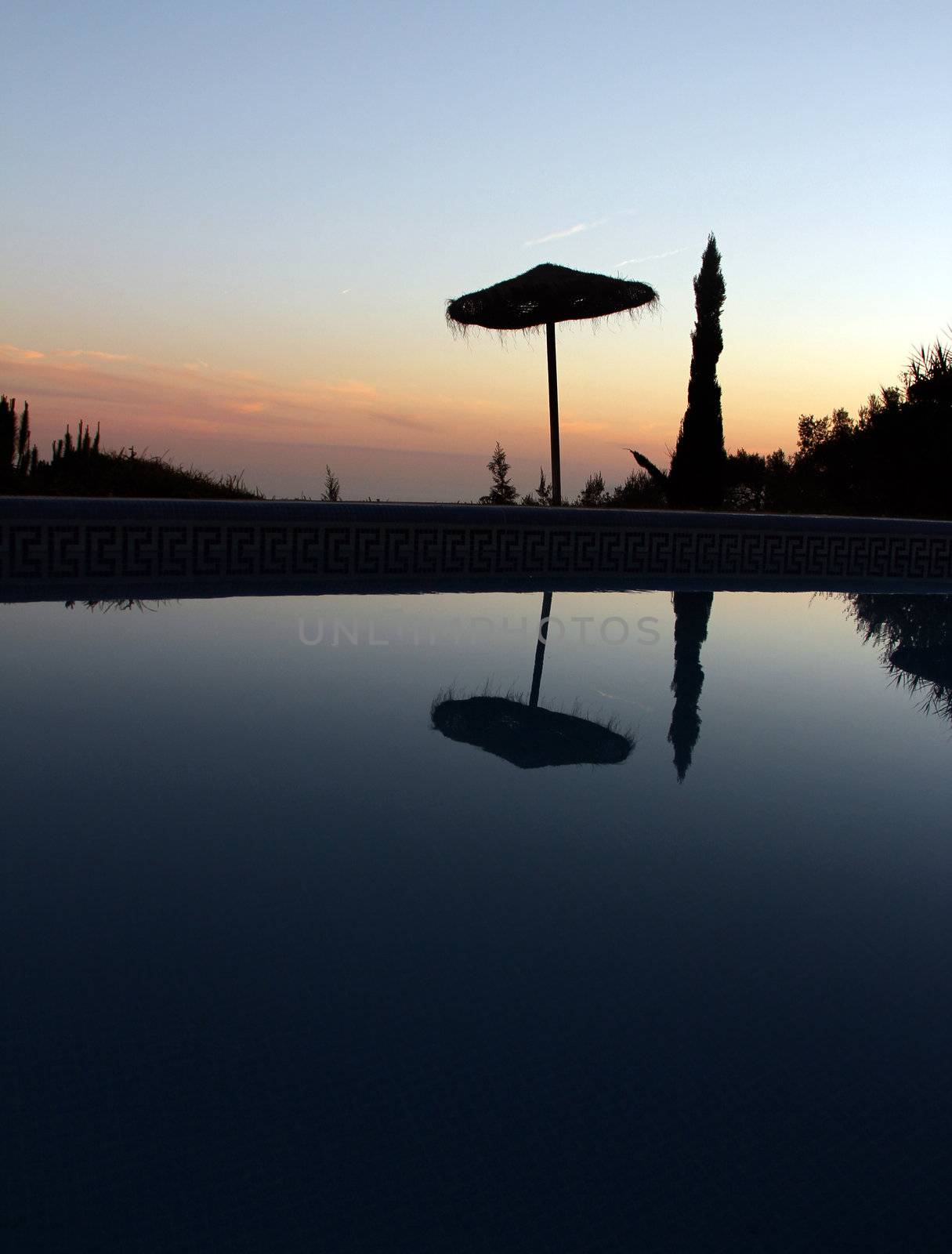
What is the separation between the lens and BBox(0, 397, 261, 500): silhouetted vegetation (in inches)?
432

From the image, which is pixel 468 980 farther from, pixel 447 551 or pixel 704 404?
pixel 704 404

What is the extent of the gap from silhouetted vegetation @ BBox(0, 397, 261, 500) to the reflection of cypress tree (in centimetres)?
595

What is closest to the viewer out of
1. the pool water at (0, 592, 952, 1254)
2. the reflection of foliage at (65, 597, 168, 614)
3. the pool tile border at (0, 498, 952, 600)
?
the pool water at (0, 592, 952, 1254)

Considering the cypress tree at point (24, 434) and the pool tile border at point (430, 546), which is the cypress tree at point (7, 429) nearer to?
the cypress tree at point (24, 434)

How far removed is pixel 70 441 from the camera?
12.6 metres

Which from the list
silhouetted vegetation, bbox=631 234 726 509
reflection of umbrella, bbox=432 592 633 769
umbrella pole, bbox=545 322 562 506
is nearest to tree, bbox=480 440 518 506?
umbrella pole, bbox=545 322 562 506

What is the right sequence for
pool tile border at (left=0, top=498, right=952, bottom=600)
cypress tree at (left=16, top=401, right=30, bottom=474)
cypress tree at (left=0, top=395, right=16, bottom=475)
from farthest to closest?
cypress tree at (left=16, top=401, right=30, bottom=474) → cypress tree at (left=0, top=395, right=16, bottom=475) → pool tile border at (left=0, top=498, right=952, bottom=600)

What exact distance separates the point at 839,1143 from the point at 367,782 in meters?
1.56

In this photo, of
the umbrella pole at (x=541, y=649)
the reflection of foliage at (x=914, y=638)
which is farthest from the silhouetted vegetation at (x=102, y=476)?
the reflection of foliage at (x=914, y=638)

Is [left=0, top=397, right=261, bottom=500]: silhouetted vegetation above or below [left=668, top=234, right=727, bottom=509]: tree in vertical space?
below

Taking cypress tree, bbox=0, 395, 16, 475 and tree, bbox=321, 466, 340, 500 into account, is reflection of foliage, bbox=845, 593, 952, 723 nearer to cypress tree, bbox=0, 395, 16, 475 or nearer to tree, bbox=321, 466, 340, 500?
tree, bbox=321, 466, 340, 500

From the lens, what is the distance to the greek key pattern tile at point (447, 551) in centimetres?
595

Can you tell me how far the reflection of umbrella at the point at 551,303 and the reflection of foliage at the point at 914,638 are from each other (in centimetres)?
627

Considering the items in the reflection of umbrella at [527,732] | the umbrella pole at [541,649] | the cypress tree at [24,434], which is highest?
the cypress tree at [24,434]
